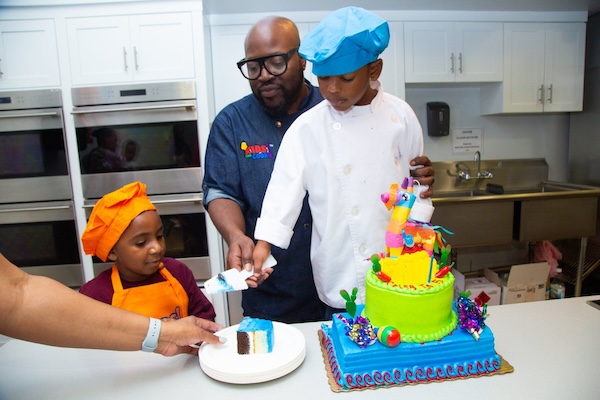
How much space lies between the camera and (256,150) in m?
1.33

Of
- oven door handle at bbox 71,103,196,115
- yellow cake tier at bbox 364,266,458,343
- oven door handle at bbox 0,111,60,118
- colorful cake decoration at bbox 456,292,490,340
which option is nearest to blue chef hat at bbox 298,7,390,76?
yellow cake tier at bbox 364,266,458,343

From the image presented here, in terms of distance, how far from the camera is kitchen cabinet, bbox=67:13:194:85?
219cm

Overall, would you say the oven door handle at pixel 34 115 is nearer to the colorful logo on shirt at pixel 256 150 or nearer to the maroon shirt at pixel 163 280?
the maroon shirt at pixel 163 280

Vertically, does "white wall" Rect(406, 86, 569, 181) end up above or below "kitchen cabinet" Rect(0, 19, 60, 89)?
below

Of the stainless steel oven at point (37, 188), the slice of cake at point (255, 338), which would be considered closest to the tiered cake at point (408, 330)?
the slice of cake at point (255, 338)

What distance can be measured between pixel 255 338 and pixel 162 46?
189 cm

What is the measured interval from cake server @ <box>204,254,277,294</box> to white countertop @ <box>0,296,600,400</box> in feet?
0.59

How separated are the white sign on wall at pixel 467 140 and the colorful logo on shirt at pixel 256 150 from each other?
2.14 meters

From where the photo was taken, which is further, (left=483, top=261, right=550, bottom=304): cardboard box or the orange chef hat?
(left=483, top=261, right=550, bottom=304): cardboard box

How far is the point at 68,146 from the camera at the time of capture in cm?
224

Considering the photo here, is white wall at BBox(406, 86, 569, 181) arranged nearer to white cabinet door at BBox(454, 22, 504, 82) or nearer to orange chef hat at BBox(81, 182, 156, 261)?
white cabinet door at BBox(454, 22, 504, 82)

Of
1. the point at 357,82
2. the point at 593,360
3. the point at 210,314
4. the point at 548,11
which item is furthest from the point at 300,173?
the point at 548,11

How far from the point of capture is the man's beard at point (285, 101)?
128 cm

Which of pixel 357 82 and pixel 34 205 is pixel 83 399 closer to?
pixel 357 82
